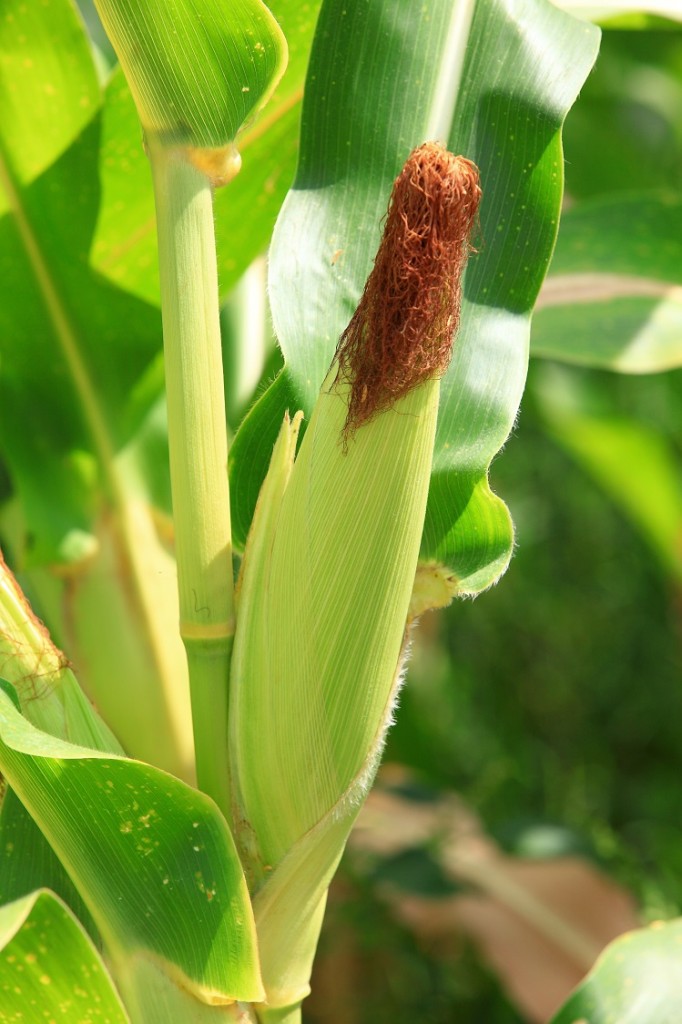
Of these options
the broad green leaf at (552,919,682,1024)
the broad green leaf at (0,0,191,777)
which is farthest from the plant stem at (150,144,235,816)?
the broad green leaf at (552,919,682,1024)

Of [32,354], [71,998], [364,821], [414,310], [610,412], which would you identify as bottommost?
[364,821]

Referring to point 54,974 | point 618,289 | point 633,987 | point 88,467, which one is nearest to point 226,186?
point 88,467

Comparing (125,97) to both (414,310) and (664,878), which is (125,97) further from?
(664,878)

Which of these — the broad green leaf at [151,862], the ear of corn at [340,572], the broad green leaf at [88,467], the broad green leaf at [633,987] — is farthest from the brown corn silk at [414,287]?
the broad green leaf at [633,987]

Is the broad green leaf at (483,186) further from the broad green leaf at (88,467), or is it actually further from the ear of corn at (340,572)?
the broad green leaf at (88,467)

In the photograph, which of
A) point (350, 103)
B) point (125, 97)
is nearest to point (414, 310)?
point (350, 103)

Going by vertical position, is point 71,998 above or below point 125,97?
below

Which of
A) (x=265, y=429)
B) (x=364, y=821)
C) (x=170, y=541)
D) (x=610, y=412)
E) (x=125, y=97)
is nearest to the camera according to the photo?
(x=265, y=429)

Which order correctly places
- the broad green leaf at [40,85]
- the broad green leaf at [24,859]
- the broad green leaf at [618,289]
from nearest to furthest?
the broad green leaf at [24,859] < the broad green leaf at [40,85] < the broad green leaf at [618,289]
